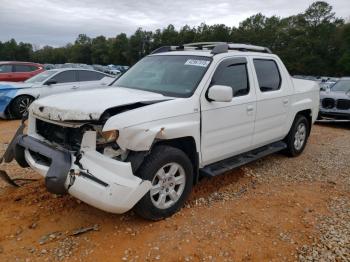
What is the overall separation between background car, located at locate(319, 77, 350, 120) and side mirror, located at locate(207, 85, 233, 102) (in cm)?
707

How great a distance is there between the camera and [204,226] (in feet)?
11.8

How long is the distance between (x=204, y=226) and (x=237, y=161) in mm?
1327

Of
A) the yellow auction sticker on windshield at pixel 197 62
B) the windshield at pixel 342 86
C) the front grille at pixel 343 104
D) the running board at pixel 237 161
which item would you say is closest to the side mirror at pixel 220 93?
the yellow auction sticker on windshield at pixel 197 62

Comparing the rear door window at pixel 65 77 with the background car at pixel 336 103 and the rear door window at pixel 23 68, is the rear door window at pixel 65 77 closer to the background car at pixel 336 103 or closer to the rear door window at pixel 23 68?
the rear door window at pixel 23 68

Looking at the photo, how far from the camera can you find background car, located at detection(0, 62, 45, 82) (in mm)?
13688

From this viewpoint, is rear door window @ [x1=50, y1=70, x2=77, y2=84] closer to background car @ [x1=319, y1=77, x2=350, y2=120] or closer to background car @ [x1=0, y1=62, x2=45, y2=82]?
background car @ [x1=0, y1=62, x2=45, y2=82]

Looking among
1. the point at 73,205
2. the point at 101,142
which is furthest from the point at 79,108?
the point at 73,205

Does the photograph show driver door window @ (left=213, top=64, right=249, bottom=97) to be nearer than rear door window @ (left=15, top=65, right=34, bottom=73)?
Yes

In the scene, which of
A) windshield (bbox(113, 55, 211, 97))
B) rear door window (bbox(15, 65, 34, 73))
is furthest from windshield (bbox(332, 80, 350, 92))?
rear door window (bbox(15, 65, 34, 73))

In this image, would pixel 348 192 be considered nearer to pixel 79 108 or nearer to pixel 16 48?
pixel 79 108

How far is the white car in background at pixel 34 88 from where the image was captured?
384 inches

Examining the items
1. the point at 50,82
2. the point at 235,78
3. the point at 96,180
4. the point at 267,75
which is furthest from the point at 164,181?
the point at 50,82

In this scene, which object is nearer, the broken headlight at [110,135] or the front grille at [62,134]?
the broken headlight at [110,135]

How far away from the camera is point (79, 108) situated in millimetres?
3277
